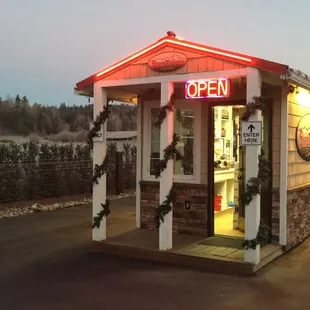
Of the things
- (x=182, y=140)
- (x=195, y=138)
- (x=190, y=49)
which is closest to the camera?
(x=190, y=49)

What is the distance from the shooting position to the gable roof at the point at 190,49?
6.18 metres

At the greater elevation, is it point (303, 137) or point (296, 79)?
point (296, 79)

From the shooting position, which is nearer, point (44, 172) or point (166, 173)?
point (166, 173)

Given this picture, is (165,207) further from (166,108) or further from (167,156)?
(166,108)

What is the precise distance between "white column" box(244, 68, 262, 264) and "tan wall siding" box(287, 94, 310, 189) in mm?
1407

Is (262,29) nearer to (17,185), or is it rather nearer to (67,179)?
(67,179)

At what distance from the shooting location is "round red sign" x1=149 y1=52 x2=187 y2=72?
6938 mm

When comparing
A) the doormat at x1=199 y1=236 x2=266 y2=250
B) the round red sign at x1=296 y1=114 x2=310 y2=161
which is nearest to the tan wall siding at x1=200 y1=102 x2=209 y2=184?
the doormat at x1=199 y1=236 x2=266 y2=250

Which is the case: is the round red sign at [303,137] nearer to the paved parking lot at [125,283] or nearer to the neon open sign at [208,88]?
the paved parking lot at [125,283]

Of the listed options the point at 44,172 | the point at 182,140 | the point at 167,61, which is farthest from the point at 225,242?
the point at 44,172

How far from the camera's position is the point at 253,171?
6.26 m

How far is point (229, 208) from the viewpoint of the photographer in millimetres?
10367

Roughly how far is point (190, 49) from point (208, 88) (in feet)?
2.34

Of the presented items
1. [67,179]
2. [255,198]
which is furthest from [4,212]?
[255,198]
